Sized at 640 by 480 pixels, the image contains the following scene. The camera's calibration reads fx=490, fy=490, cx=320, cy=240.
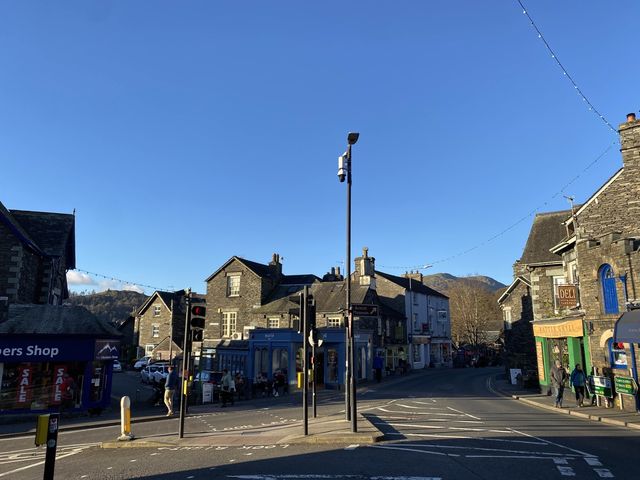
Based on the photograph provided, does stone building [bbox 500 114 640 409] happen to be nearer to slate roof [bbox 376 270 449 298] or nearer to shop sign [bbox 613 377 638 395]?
shop sign [bbox 613 377 638 395]

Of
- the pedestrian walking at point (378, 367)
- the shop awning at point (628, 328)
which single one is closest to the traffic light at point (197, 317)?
the shop awning at point (628, 328)

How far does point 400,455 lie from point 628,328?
10.7 meters

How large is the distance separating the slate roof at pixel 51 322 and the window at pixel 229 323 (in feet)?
68.1

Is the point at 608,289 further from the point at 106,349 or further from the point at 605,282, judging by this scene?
the point at 106,349

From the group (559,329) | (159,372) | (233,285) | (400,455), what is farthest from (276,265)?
(400,455)

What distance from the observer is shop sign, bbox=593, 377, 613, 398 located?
697 inches

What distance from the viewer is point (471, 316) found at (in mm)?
69750

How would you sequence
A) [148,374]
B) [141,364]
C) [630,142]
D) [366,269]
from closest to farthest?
[630,142] < [148,374] < [366,269] < [141,364]

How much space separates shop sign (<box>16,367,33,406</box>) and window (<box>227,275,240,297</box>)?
77.9 ft

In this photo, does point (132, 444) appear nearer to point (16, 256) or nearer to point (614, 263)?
point (16, 256)

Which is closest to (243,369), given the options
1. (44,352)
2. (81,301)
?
(44,352)

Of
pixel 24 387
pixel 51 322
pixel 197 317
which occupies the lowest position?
pixel 24 387

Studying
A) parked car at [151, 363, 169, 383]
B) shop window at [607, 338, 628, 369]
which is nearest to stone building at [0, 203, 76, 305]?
parked car at [151, 363, 169, 383]

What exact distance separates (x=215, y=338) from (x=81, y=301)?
73.8 meters
